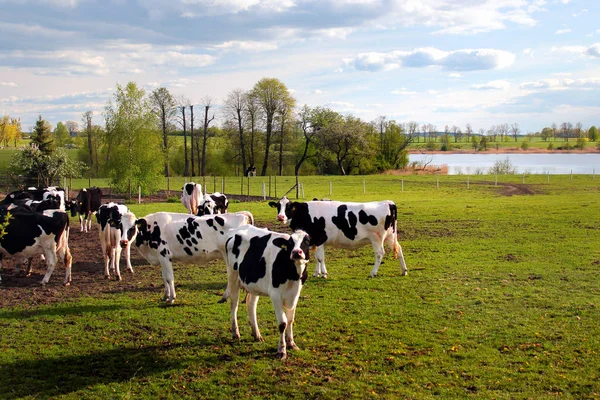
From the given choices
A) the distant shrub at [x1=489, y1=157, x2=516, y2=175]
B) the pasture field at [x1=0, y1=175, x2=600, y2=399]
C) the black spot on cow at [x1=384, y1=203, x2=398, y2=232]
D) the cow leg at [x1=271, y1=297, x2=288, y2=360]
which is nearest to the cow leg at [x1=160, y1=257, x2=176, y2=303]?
the pasture field at [x1=0, y1=175, x2=600, y2=399]

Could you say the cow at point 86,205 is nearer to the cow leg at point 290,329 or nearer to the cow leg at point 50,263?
the cow leg at point 50,263

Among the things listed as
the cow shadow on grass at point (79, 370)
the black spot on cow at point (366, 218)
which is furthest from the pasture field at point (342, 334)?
the black spot on cow at point (366, 218)

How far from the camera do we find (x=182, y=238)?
1151cm

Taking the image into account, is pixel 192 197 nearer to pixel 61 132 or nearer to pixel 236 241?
pixel 236 241

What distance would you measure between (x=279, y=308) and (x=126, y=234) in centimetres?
560

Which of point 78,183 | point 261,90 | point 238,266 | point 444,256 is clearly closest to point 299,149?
point 261,90

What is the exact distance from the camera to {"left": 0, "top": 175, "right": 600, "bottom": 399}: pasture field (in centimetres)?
718

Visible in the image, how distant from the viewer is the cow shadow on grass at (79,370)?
721 cm

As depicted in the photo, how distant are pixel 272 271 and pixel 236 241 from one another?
1063 mm

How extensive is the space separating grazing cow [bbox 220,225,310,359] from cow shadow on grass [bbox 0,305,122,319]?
340 cm

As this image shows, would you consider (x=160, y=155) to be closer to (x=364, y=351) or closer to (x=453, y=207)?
(x=453, y=207)

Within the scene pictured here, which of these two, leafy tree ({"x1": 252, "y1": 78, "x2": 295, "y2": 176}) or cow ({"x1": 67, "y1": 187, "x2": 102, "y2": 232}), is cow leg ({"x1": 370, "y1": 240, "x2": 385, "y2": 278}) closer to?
cow ({"x1": 67, "y1": 187, "x2": 102, "y2": 232})

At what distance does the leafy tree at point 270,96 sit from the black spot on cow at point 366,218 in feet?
180

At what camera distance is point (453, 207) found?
28.2 m
